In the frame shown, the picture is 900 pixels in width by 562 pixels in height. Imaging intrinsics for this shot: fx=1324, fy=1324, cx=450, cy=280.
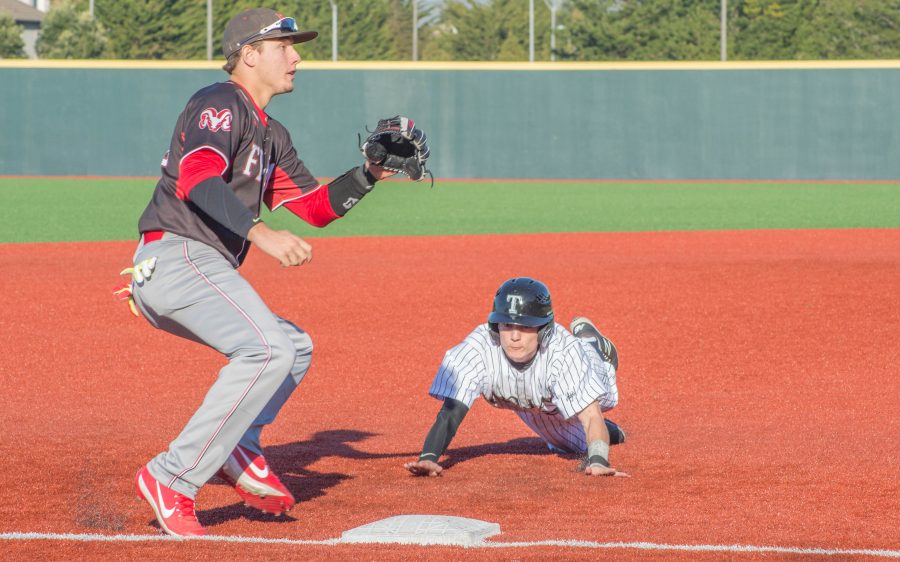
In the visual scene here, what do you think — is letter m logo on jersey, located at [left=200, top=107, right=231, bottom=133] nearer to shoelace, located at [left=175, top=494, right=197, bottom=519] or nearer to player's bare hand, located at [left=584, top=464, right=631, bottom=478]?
shoelace, located at [left=175, top=494, right=197, bottom=519]

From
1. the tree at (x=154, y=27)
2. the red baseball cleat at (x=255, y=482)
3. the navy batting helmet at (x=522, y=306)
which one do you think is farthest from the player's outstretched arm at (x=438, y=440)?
the tree at (x=154, y=27)

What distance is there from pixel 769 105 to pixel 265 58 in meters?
25.0

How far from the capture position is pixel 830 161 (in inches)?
1123

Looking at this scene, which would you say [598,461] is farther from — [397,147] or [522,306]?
[397,147]

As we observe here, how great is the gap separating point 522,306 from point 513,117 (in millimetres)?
23866

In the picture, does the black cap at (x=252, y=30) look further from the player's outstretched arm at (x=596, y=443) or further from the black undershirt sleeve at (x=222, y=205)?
the player's outstretched arm at (x=596, y=443)

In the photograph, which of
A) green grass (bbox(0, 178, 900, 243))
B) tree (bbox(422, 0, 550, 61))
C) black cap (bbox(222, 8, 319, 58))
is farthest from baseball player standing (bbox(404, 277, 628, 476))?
tree (bbox(422, 0, 550, 61))

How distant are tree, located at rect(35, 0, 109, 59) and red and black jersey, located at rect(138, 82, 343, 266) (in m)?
49.4

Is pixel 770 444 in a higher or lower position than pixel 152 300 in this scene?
lower

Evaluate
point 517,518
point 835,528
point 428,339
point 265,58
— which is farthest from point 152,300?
point 428,339

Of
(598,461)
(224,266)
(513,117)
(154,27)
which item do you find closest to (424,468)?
(598,461)

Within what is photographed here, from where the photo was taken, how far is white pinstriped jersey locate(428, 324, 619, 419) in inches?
224

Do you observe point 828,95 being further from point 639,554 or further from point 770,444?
point 639,554

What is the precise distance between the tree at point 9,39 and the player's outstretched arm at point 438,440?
158ft
